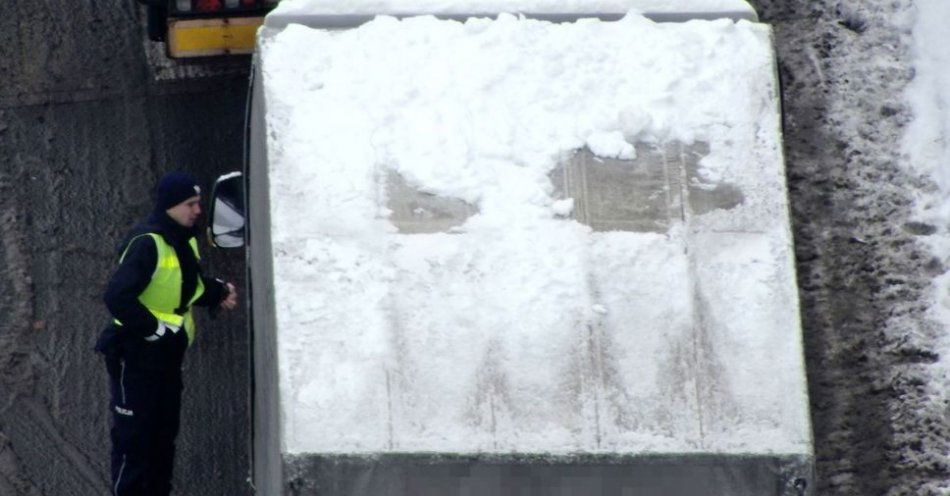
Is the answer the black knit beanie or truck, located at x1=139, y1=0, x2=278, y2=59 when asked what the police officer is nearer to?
the black knit beanie

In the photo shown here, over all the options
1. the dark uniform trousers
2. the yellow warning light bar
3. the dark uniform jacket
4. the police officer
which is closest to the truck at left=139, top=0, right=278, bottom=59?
the yellow warning light bar

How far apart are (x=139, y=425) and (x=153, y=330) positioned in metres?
0.51

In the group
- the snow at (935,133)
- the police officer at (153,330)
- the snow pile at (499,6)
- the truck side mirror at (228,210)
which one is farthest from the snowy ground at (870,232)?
the police officer at (153,330)

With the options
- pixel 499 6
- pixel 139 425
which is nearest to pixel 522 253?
pixel 499 6

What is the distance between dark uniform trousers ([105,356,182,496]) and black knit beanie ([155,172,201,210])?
84 centimetres

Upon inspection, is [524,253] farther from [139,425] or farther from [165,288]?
[139,425]

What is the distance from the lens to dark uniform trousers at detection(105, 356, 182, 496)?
24.0ft

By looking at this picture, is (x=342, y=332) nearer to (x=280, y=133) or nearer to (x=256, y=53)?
(x=280, y=133)

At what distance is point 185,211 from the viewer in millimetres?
7109

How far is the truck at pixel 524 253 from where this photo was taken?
17.4ft

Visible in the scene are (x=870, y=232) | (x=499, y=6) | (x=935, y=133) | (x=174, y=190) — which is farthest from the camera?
(x=935, y=133)

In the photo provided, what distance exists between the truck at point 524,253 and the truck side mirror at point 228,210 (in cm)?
88

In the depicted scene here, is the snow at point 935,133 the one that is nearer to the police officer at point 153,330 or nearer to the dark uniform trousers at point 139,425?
the police officer at point 153,330

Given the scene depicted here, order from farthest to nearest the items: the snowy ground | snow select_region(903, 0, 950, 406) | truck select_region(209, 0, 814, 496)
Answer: snow select_region(903, 0, 950, 406)
the snowy ground
truck select_region(209, 0, 814, 496)
